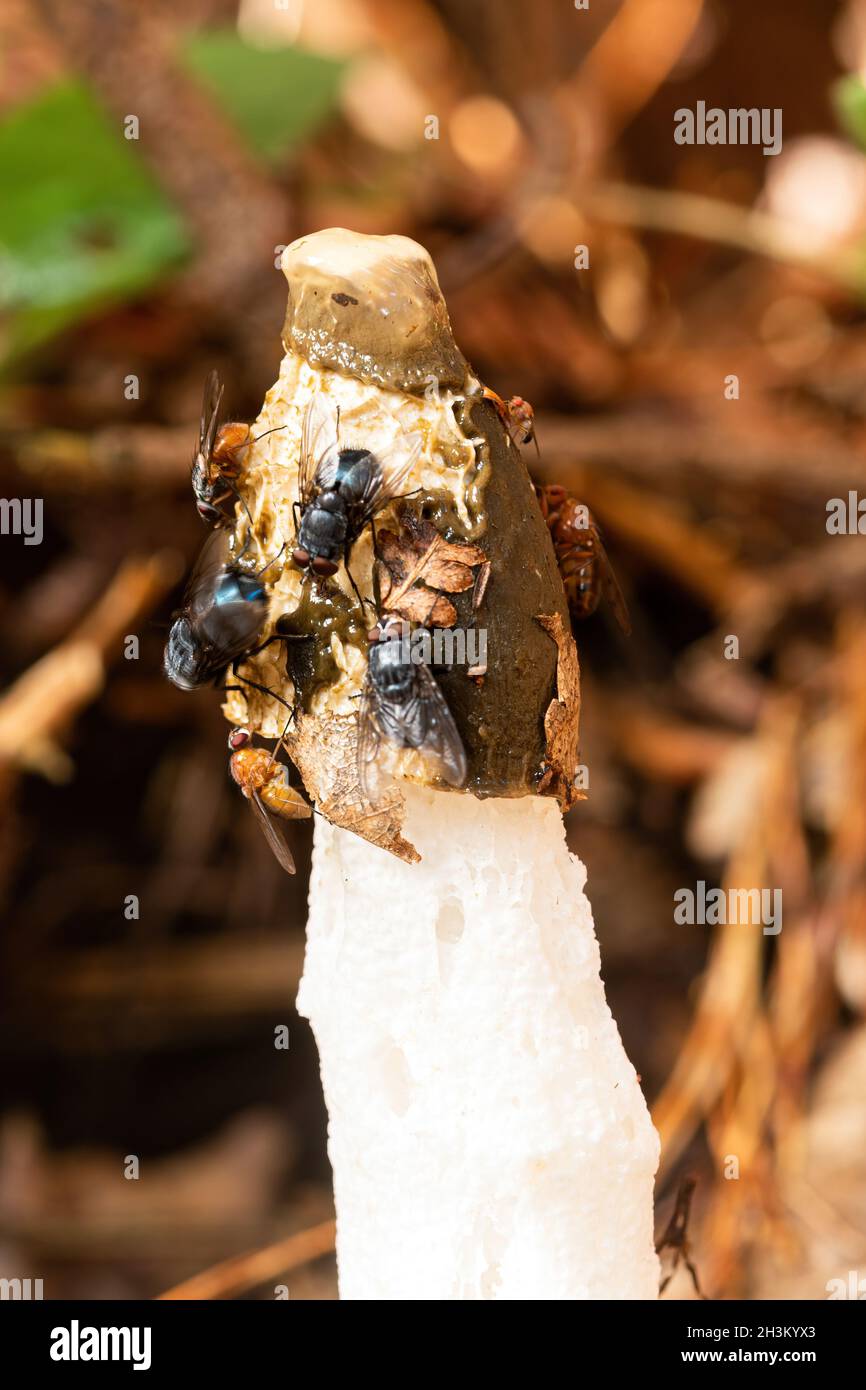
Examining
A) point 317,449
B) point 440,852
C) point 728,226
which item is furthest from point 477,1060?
point 728,226

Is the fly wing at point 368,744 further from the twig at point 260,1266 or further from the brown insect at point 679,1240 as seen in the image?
the twig at point 260,1266

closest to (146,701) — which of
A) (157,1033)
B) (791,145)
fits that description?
(157,1033)

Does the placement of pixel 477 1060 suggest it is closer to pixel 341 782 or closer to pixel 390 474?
pixel 341 782

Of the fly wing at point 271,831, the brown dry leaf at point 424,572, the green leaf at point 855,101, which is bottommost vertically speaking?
the fly wing at point 271,831

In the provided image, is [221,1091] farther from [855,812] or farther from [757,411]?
[757,411]

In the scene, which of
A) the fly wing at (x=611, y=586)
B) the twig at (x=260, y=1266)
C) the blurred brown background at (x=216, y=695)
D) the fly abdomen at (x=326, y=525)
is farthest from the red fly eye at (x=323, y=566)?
the blurred brown background at (x=216, y=695)

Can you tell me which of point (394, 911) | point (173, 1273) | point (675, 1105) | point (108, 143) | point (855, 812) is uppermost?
point (108, 143)
